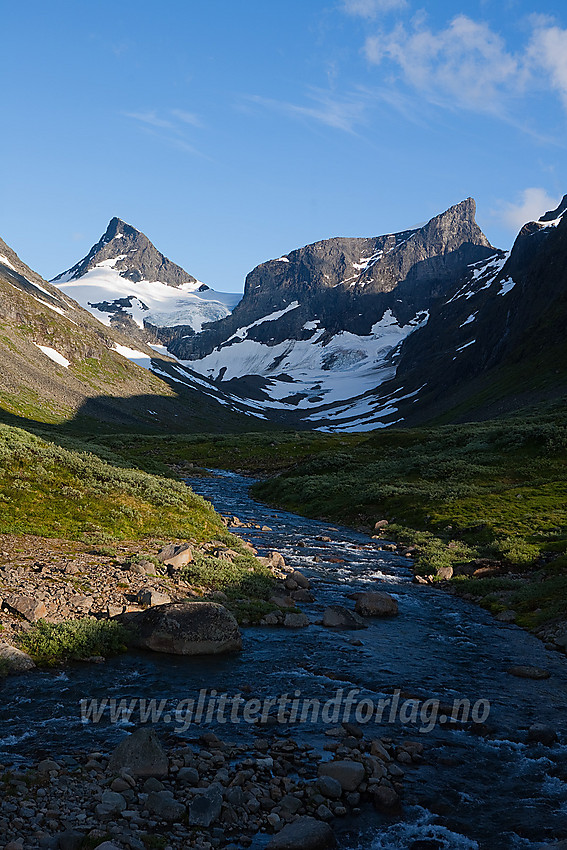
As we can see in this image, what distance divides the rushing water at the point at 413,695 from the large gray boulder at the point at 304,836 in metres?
0.52

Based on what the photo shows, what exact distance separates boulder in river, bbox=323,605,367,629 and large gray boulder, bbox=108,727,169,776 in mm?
9740

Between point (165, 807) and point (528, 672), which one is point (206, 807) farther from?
point (528, 672)

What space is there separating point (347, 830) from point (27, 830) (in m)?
4.93

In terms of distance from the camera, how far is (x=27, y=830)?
8.07 m

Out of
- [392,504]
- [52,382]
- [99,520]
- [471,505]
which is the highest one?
[52,382]

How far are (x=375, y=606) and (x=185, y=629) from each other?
27.1ft

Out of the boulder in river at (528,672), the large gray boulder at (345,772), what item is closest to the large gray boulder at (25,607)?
the large gray boulder at (345,772)

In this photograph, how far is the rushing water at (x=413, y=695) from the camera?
31.8 ft

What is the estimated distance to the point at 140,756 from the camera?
10.1m

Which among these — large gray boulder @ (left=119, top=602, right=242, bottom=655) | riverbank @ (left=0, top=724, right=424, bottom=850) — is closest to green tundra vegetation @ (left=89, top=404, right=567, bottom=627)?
large gray boulder @ (left=119, top=602, right=242, bottom=655)

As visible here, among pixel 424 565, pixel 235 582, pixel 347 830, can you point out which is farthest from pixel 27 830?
pixel 424 565

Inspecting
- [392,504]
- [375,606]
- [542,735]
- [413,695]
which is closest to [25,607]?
[413,695]

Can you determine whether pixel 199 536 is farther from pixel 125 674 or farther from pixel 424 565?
pixel 125 674

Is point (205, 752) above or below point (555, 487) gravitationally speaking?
below
